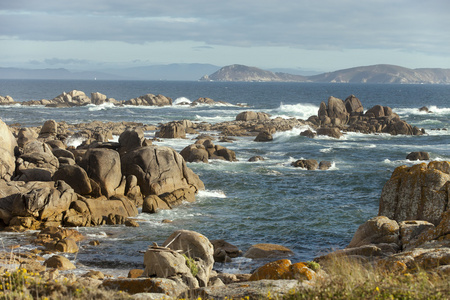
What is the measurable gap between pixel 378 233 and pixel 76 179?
16.2 m

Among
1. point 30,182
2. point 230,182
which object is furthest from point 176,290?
point 230,182

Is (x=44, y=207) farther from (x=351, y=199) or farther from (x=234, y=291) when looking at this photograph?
(x=351, y=199)

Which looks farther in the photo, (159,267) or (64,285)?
(159,267)

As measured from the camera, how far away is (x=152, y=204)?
1045 inches

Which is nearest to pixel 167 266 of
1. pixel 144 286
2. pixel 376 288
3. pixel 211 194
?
pixel 144 286

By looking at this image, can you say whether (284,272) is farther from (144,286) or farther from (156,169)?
(156,169)

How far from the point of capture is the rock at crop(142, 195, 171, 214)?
2641 cm

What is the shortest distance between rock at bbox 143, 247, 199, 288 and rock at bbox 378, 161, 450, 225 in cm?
926

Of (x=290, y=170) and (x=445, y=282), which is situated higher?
(x=445, y=282)

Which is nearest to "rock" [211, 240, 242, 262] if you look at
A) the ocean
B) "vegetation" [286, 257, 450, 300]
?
the ocean

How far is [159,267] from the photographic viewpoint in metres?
11.9

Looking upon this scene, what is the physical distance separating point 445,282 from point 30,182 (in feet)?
70.8

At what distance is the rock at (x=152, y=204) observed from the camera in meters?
26.4

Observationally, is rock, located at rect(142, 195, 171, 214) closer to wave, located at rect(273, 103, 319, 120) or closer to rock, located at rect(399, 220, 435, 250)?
rock, located at rect(399, 220, 435, 250)
